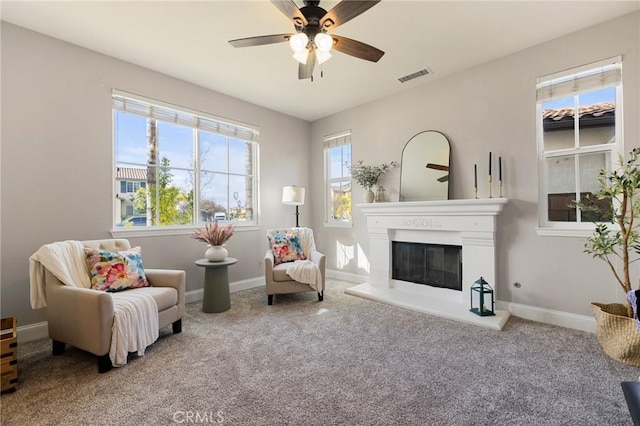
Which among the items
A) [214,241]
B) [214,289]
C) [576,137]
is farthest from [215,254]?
[576,137]

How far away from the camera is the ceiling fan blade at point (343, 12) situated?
1.75 meters

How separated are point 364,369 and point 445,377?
0.55 metres

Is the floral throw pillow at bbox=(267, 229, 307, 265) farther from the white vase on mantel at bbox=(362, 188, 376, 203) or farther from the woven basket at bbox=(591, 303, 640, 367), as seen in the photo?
the woven basket at bbox=(591, 303, 640, 367)

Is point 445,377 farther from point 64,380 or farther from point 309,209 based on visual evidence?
point 309,209

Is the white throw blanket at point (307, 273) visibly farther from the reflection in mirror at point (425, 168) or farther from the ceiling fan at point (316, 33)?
the ceiling fan at point (316, 33)

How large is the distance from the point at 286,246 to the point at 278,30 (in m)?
2.49

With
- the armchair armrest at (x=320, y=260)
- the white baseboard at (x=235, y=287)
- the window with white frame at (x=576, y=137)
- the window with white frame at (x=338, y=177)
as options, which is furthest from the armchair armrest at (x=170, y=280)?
the window with white frame at (x=576, y=137)

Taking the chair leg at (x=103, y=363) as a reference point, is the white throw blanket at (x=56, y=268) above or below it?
→ above

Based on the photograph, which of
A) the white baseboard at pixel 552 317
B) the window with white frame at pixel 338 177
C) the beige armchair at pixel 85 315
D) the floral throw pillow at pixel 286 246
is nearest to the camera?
the beige armchair at pixel 85 315

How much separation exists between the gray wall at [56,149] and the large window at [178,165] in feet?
0.50

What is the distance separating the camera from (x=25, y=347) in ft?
7.87

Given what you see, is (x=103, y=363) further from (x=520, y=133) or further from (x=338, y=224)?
(x=520, y=133)

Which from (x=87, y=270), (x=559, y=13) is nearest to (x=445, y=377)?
(x=87, y=270)

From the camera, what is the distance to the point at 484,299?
9.77 ft
